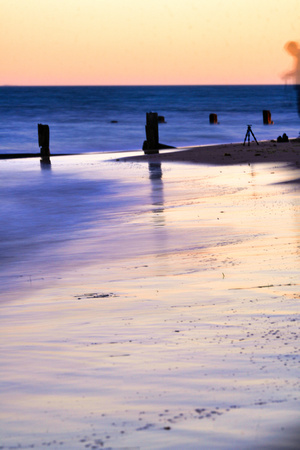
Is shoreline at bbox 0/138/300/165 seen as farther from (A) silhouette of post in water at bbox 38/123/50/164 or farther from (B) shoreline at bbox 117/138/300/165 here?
(A) silhouette of post in water at bbox 38/123/50/164

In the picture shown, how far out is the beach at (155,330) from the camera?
3.56 m

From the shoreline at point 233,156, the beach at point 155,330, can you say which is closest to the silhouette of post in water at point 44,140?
the shoreline at point 233,156

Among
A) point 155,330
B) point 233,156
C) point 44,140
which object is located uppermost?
point 44,140

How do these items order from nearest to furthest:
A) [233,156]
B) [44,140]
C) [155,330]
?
[155,330]
[233,156]
[44,140]

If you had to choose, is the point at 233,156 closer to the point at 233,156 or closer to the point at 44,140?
the point at 233,156

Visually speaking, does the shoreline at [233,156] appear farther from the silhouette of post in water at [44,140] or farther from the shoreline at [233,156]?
the silhouette of post in water at [44,140]

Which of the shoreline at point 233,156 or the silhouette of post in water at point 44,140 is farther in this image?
the silhouette of post in water at point 44,140

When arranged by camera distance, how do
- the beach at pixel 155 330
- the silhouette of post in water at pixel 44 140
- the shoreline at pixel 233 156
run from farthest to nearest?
1. the silhouette of post in water at pixel 44 140
2. the shoreline at pixel 233 156
3. the beach at pixel 155 330

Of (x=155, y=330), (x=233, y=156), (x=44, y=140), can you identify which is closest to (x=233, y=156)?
(x=233, y=156)

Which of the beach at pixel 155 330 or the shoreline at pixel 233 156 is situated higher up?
the shoreline at pixel 233 156

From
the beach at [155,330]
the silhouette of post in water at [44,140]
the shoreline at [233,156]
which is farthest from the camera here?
the silhouette of post in water at [44,140]

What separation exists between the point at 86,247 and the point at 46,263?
107cm

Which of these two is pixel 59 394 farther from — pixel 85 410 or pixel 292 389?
pixel 292 389

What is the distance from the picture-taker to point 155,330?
5258mm
